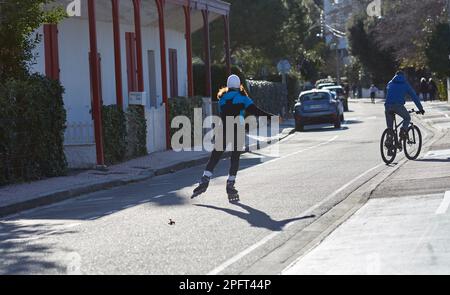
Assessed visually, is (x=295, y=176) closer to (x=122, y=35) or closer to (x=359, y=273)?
(x=359, y=273)

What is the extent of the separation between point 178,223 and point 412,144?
9.62 meters

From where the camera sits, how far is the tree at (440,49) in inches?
2152

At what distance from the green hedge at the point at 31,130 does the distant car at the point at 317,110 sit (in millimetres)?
20116

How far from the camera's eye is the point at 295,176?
1917 cm

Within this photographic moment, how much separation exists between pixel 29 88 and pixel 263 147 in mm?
12535

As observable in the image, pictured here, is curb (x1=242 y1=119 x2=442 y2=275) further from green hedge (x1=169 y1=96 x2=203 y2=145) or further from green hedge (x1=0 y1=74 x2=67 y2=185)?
green hedge (x1=169 y1=96 x2=203 y2=145)

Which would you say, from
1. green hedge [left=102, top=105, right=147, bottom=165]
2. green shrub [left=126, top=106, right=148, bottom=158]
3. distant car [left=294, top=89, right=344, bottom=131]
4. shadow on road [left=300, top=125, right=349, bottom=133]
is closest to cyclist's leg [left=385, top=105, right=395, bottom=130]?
green hedge [left=102, top=105, right=147, bottom=165]

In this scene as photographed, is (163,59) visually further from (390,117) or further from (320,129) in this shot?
(320,129)

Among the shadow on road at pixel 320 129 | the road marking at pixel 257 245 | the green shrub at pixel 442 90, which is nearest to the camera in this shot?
the road marking at pixel 257 245

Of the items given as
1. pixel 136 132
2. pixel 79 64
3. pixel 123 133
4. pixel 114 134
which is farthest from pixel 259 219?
pixel 79 64

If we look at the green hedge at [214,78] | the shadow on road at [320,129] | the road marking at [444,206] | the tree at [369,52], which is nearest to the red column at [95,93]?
the road marking at [444,206]

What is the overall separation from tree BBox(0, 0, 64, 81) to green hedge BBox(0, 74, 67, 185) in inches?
20.5

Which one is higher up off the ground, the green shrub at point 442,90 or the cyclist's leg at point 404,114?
the cyclist's leg at point 404,114

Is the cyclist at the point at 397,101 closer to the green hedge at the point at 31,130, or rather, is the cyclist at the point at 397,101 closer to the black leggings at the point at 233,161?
the black leggings at the point at 233,161
